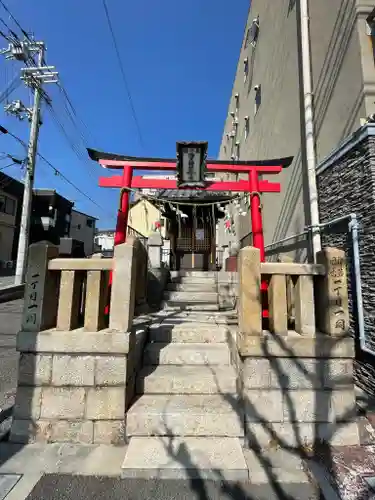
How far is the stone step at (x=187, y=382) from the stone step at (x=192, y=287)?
405cm

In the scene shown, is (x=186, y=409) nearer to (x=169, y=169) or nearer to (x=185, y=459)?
(x=185, y=459)

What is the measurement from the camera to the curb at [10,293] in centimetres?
1256

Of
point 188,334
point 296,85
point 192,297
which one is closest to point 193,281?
point 192,297

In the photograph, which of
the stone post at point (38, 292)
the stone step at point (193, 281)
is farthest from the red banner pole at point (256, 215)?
the stone post at point (38, 292)

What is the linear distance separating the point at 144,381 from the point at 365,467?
2896 mm

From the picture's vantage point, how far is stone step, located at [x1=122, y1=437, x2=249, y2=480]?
2.72 meters

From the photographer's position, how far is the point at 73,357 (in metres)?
3.48

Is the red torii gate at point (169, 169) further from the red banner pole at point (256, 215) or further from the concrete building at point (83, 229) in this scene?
the concrete building at point (83, 229)

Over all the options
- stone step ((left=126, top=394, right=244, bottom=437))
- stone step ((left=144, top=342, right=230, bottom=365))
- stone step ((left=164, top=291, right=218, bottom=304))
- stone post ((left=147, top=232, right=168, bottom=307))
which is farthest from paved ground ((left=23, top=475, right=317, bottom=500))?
stone step ((left=164, top=291, right=218, bottom=304))

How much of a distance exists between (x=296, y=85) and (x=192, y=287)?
22.6ft

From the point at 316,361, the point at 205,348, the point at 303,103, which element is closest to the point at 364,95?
the point at 303,103

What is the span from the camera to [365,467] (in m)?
2.87

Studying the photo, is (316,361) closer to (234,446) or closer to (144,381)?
(234,446)

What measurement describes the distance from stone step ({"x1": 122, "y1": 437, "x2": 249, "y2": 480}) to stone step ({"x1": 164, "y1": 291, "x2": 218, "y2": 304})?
4504mm
